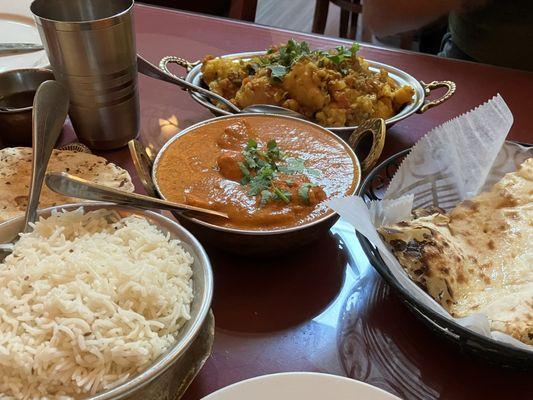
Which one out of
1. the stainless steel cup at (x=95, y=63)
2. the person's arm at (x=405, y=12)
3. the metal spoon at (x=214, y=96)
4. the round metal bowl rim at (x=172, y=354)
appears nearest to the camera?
the round metal bowl rim at (x=172, y=354)

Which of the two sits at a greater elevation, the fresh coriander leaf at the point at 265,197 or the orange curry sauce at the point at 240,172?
the fresh coriander leaf at the point at 265,197

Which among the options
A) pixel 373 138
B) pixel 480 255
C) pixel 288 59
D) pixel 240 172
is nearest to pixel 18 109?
pixel 240 172

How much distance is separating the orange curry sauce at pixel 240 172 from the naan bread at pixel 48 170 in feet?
0.44

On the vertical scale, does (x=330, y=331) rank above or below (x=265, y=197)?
below

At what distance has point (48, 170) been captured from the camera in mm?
1234

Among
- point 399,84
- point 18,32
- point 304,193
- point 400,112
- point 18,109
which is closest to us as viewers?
point 304,193

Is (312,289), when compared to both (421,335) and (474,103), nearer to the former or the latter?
(421,335)

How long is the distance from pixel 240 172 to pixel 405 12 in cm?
137

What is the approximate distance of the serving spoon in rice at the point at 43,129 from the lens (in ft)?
3.38

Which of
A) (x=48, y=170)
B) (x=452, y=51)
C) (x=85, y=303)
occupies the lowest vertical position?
(x=452, y=51)

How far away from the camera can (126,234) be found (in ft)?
3.03

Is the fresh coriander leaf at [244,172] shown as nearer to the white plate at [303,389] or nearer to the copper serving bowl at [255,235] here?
the copper serving bowl at [255,235]

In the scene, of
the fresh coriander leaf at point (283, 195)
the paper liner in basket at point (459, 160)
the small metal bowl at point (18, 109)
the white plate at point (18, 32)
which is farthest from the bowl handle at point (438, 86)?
the white plate at point (18, 32)

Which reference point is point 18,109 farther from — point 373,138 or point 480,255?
point 480,255
